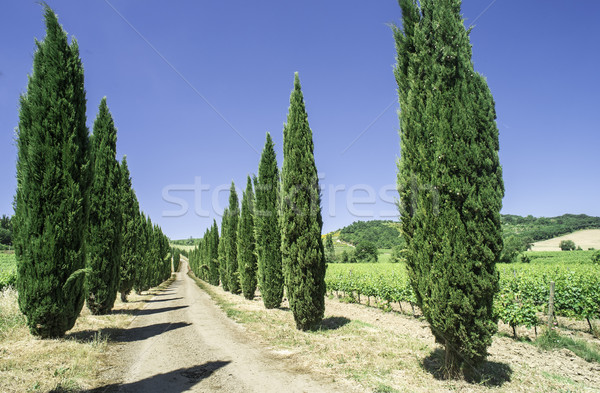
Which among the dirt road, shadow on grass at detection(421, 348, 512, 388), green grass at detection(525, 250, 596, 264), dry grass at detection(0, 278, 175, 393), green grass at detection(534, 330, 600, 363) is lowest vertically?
green grass at detection(525, 250, 596, 264)

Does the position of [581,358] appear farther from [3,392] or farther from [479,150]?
[3,392]

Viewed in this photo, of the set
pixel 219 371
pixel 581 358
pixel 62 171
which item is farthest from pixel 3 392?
pixel 581 358

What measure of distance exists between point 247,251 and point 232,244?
5614mm

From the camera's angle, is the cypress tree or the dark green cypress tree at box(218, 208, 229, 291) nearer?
the cypress tree

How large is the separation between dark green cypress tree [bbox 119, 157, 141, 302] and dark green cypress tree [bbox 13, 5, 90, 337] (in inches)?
375

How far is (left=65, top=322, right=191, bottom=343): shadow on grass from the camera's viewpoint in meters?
8.10

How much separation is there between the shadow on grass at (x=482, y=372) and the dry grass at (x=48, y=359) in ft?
20.0

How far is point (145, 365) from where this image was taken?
6.44 m

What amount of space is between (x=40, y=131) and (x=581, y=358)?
48.5 ft

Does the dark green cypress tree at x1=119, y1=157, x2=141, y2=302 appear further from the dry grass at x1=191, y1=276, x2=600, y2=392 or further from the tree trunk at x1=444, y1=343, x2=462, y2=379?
the tree trunk at x1=444, y1=343, x2=462, y2=379

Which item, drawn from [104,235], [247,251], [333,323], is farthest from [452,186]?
[247,251]

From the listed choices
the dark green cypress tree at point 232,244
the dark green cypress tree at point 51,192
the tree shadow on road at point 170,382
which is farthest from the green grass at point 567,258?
the dark green cypress tree at point 51,192

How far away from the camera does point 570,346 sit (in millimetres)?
8164

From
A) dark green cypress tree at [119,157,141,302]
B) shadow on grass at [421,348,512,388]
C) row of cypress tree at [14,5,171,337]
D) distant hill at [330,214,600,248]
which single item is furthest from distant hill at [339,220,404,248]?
row of cypress tree at [14,5,171,337]
